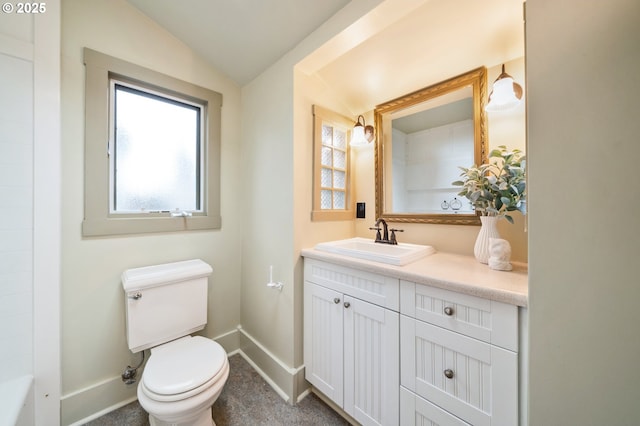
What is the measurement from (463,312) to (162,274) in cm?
161

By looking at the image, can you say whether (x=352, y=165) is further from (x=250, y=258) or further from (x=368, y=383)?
(x=368, y=383)

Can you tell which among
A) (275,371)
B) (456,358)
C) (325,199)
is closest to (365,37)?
(325,199)

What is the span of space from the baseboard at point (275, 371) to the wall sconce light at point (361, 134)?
1.65 metres

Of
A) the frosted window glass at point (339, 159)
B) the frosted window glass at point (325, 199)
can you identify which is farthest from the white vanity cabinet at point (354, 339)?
the frosted window glass at point (339, 159)

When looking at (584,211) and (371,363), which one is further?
(371,363)

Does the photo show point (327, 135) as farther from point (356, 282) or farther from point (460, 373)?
point (460, 373)

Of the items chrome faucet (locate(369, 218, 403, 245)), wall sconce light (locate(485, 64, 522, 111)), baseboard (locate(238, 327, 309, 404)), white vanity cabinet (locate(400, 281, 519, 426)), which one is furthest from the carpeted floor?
wall sconce light (locate(485, 64, 522, 111))

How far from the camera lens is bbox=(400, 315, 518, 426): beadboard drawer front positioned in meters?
0.77

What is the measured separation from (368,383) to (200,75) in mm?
2347

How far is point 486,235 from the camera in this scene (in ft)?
3.82

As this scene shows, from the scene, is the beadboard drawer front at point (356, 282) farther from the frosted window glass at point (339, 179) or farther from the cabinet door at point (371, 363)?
the frosted window glass at point (339, 179)

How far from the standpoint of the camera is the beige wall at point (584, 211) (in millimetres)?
566

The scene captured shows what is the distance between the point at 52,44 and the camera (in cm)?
121

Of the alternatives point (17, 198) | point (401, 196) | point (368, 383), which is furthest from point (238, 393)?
point (401, 196)
